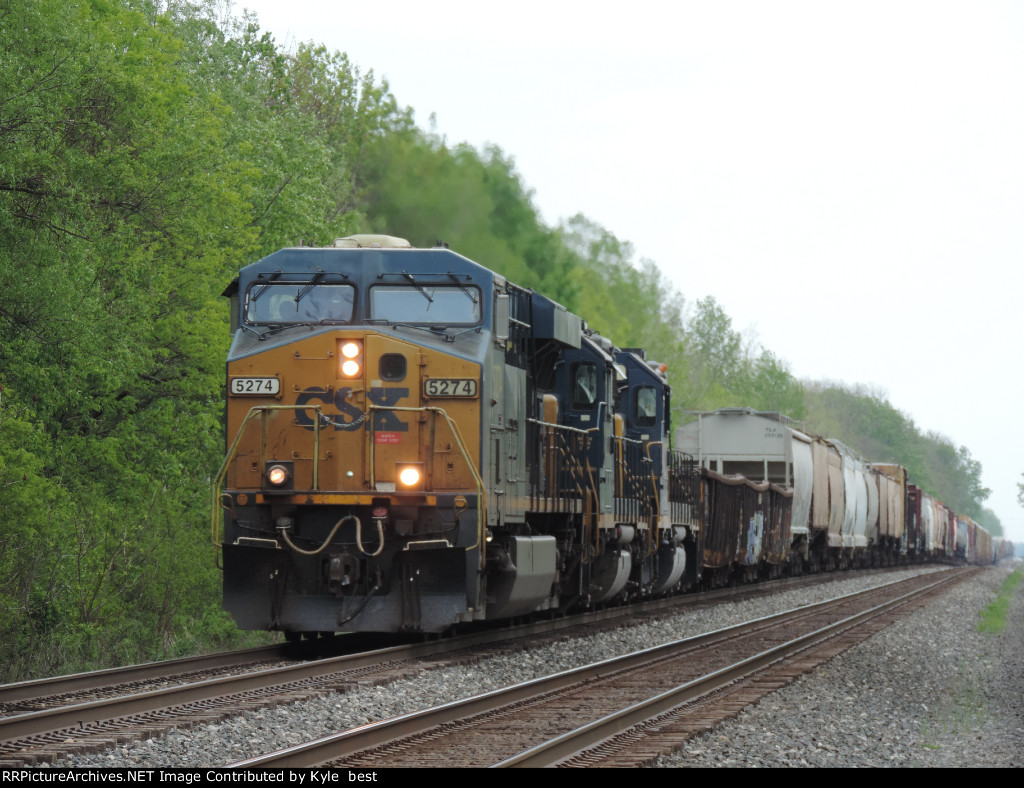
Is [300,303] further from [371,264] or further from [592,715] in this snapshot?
[592,715]

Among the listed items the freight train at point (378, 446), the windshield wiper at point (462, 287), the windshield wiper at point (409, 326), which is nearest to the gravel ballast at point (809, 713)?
the freight train at point (378, 446)

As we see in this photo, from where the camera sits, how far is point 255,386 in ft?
39.5

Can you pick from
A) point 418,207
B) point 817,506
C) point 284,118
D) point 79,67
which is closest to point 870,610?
point 817,506

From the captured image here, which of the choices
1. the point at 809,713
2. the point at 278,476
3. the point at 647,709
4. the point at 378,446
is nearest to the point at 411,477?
the point at 378,446

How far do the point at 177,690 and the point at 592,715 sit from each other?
10.2 ft

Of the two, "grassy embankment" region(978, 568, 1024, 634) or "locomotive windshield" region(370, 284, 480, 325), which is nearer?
"locomotive windshield" region(370, 284, 480, 325)

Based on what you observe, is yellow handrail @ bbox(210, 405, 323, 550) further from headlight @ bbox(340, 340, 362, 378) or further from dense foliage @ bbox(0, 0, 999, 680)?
dense foliage @ bbox(0, 0, 999, 680)

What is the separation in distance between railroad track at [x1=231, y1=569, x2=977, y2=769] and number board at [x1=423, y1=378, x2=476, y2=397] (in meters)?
2.85

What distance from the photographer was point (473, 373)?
12016 mm

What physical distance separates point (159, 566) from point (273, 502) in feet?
18.8

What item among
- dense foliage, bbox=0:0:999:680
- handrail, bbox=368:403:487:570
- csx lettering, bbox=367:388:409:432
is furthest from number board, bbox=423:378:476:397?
dense foliage, bbox=0:0:999:680

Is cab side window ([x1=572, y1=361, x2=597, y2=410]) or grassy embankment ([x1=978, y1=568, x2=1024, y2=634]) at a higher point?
cab side window ([x1=572, y1=361, x2=597, y2=410])

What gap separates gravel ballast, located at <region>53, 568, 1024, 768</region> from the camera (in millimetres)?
7770

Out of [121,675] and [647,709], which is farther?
[121,675]
